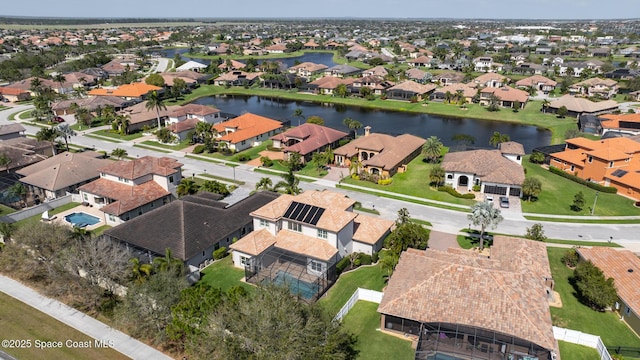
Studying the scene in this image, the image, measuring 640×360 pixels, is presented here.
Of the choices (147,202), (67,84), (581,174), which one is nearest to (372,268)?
(147,202)

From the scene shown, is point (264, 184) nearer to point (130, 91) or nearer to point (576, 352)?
point (576, 352)

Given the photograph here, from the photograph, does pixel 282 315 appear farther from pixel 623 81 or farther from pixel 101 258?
pixel 623 81

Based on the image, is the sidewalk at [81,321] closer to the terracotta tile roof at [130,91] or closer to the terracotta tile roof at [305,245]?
the terracotta tile roof at [305,245]

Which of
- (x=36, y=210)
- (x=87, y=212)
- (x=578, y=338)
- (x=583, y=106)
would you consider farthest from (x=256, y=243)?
(x=583, y=106)

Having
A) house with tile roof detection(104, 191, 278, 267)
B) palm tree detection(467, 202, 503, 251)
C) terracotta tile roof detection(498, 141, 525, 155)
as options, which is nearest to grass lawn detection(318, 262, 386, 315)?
palm tree detection(467, 202, 503, 251)

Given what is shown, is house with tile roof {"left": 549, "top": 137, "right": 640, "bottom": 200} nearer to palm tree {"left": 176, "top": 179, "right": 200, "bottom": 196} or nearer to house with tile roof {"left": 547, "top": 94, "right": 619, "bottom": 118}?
house with tile roof {"left": 547, "top": 94, "right": 619, "bottom": 118}

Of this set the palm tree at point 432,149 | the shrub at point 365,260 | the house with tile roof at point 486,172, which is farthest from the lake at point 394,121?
the shrub at point 365,260
